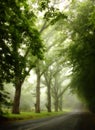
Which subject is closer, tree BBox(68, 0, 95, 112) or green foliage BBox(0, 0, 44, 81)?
green foliage BBox(0, 0, 44, 81)

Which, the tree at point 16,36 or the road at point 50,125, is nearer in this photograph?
the road at point 50,125

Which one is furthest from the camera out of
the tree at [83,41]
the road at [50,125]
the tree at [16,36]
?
the tree at [83,41]

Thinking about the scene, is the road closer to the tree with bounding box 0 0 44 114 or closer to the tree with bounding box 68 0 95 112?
the tree with bounding box 0 0 44 114

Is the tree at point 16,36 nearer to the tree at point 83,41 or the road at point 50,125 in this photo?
the road at point 50,125

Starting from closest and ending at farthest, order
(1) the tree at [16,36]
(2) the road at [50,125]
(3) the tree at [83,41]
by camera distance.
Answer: (2) the road at [50,125] → (1) the tree at [16,36] → (3) the tree at [83,41]

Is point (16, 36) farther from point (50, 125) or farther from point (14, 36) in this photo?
point (50, 125)

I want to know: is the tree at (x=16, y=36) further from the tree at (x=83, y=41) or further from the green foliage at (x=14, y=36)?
the tree at (x=83, y=41)

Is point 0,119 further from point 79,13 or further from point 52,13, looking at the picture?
point 79,13

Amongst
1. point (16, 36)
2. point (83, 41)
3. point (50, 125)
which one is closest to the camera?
point (50, 125)

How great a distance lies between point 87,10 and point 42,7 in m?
15.6

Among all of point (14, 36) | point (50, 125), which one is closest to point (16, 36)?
point (14, 36)

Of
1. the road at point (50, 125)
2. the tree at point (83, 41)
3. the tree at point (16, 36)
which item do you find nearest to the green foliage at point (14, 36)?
the tree at point (16, 36)

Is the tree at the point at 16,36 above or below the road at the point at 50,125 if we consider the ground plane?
above

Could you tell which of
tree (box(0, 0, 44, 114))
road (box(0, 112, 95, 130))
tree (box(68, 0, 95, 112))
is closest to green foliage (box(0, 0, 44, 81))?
tree (box(0, 0, 44, 114))
